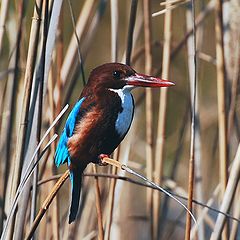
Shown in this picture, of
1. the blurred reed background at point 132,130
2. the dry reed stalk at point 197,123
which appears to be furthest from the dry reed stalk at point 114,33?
the dry reed stalk at point 197,123

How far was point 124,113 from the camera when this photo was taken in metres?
1.36

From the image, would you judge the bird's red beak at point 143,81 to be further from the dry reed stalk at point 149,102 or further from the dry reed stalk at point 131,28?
the dry reed stalk at point 149,102

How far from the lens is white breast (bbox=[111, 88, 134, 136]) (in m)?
1.35

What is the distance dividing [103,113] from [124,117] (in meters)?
0.04

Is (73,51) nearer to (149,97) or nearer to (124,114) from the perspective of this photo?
(149,97)

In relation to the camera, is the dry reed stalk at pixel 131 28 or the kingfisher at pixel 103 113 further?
the dry reed stalk at pixel 131 28

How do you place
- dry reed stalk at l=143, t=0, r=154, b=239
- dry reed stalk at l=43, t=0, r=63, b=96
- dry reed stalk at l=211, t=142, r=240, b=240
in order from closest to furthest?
dry reed stalk at l=43, t=0, r=63, b=96 < dry reed stalk at l=211, t=142, r=240, b=240 < dry reed stalk at l=143, t=0, r=154, b=239

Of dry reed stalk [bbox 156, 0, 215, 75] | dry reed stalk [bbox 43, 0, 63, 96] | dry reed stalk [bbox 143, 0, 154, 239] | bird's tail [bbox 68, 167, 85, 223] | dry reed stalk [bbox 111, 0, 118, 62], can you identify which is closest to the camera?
bird's tail [bbox 68, 167, 85, 223]

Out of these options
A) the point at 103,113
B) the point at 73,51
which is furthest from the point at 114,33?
the point at 103,113

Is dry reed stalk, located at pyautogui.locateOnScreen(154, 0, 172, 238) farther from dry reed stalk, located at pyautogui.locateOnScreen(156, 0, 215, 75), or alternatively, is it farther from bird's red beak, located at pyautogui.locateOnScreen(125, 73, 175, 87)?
bird's red beak, located at pyautogui.locateOnScreen(125, 73, 175, 87)

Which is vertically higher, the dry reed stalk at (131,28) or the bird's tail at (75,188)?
the dry reed stalk at (131,28)

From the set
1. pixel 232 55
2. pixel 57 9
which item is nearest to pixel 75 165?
pixel 57 9

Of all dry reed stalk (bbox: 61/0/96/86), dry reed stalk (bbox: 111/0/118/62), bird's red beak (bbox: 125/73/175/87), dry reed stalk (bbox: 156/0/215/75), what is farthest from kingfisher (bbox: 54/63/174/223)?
dry reed stalk (bbox: 156/0/215/75)

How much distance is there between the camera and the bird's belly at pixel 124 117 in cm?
135
